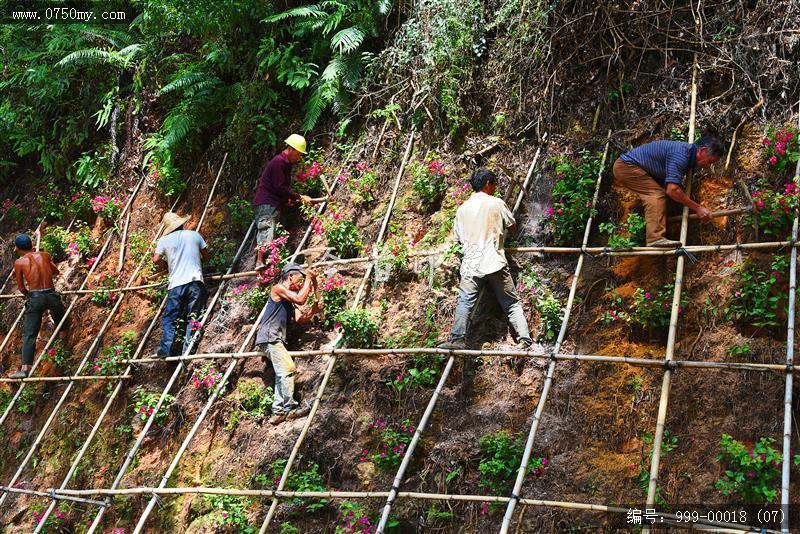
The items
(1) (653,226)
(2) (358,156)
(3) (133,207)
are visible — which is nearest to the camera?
(1) (653,226)

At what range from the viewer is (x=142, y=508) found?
19.9 ft

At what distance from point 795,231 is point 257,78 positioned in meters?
5.48

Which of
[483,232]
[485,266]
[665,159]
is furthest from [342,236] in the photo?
[665,159]

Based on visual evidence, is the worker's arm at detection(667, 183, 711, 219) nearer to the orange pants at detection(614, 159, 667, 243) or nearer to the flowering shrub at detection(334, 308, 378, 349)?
the orange pants at detection(614, 159, 667, 243)

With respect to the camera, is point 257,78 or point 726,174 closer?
point 726,174

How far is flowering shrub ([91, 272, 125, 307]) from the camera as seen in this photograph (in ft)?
26.0

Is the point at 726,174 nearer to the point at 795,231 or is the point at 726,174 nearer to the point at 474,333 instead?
the point at 795,231

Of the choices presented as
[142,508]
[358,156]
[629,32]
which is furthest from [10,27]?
[629,32]

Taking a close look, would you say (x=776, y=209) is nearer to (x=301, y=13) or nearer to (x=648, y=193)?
(x=648, y=193)

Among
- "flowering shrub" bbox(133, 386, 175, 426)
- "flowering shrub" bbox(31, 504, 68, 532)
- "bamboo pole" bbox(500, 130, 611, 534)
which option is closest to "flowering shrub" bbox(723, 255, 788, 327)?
"bamboo pole" bbox(500, 130, 611, 534)

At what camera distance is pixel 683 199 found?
16.5 ft

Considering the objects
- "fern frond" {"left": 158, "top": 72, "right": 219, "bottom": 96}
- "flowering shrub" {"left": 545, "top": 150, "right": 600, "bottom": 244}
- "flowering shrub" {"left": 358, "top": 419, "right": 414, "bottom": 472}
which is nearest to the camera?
"flowering shrub" {"left": 358, "top": 419, "right": 414, "bottom": 472}

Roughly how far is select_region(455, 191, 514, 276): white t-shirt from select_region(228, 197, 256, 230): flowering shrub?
8.76 feet

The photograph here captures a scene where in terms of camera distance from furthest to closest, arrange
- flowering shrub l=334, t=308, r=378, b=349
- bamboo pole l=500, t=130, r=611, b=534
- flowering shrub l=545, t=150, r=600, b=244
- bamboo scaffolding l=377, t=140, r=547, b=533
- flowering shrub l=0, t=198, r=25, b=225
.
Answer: flowering shrub l=0, t=198, r=25, b=225
flowering shrub l=334, t=308, r=378, b=349
flowering shrub l=545, t=150, r=600, b=244
bamboo scaffolding l=377, t=140, r=547, b=533
bamboo pole l=500, t=130, r=611, b=534
